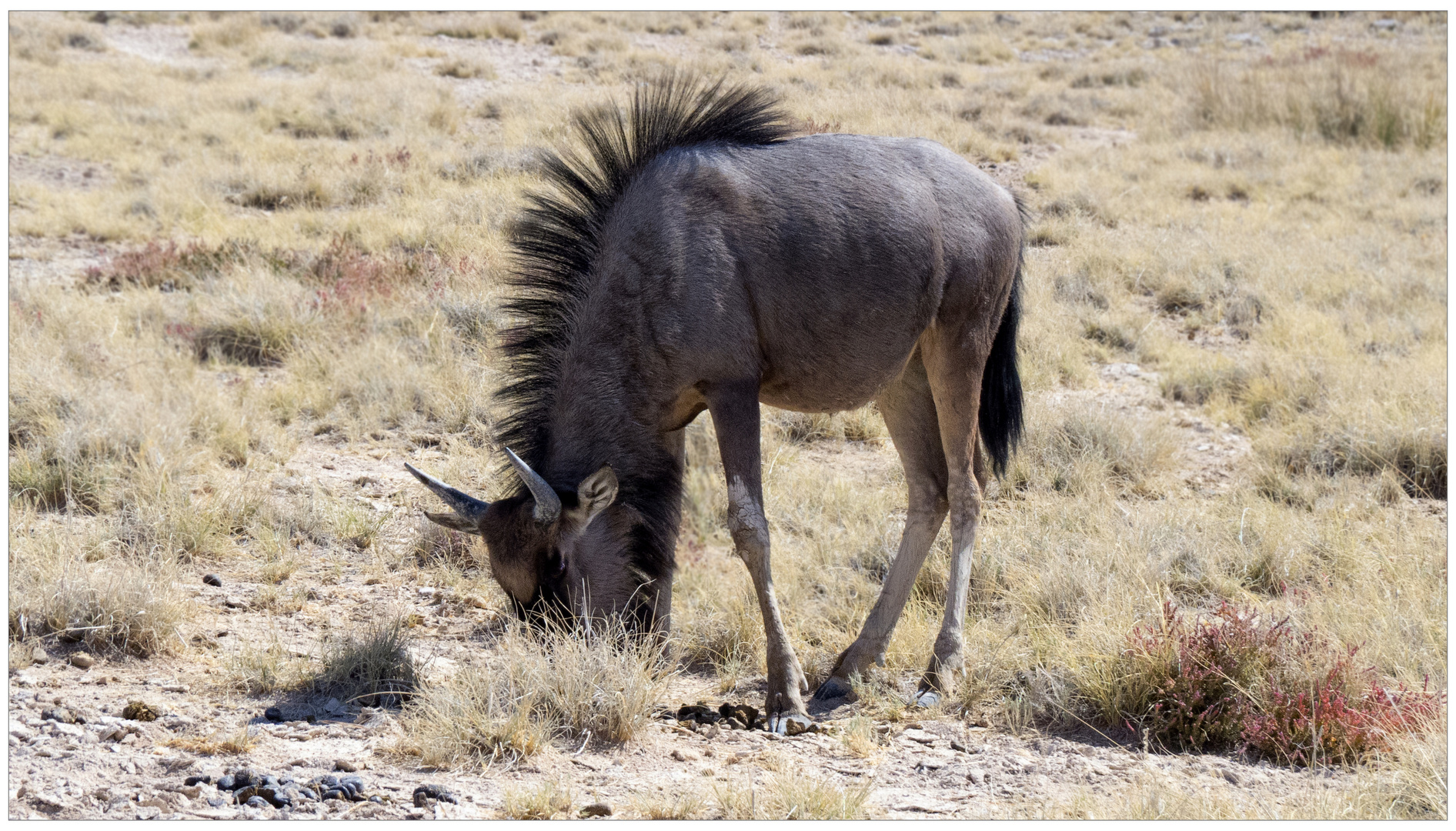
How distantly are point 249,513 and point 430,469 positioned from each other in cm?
129

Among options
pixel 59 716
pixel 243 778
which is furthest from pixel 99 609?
pixel 243 778

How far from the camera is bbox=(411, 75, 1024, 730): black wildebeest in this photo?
516 centimetres

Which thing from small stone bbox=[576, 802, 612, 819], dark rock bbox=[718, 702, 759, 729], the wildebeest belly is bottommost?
dark rock bbox=[718, 702, 759, 729]

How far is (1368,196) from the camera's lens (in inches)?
609

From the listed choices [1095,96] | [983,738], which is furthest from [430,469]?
[1095,96]

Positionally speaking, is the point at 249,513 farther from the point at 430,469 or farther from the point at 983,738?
the point at 983,738

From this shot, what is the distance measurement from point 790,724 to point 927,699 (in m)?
0.79

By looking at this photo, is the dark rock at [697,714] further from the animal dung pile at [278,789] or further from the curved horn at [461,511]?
the animal dung pile at [278,789]

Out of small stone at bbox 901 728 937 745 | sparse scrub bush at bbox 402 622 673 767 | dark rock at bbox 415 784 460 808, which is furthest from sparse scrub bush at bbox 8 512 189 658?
small stone at bbox 901 728 937 745

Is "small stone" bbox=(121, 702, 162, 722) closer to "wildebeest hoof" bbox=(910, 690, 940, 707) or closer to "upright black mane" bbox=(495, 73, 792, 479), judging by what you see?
"upright black mane" bbox=(495, 73, 792, 479)

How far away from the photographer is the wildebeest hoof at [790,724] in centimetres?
513

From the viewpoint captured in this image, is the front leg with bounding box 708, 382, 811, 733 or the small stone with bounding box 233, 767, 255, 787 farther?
the front leg with bounding box 708, 382, 811, 733

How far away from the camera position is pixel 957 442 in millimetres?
6066

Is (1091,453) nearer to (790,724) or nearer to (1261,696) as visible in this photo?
(1261,696)
